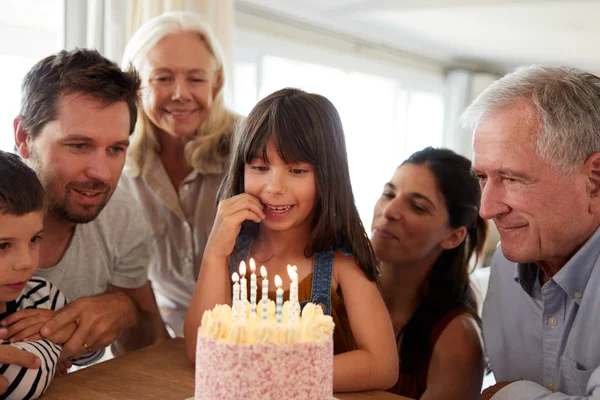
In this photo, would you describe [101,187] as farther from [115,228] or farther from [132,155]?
[132,155]

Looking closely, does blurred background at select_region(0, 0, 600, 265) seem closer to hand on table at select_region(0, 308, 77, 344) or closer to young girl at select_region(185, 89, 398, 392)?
young girl at select_region(185, 89, 398, 392)

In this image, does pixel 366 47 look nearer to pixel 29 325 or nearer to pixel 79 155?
pixel 79 155

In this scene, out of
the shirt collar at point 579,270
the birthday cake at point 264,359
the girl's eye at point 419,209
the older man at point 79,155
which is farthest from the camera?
the girl's eye at point 419,209

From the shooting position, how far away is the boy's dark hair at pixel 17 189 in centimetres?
Result: 132

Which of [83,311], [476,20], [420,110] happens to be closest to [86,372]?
[83,311]

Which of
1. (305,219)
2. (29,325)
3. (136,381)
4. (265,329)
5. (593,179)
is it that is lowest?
(136,381)

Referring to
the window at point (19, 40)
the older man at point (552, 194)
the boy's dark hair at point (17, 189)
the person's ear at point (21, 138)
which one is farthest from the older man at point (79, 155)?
the window at point (19, 40)

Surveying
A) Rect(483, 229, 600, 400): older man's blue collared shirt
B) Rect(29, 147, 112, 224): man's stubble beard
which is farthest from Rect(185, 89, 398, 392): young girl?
Rect(29, 147, 112, 224): man's stubble beard

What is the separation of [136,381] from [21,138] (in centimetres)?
80

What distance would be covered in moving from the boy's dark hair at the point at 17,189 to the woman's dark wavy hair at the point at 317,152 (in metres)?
0.45

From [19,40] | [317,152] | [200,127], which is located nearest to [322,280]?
[317,152]

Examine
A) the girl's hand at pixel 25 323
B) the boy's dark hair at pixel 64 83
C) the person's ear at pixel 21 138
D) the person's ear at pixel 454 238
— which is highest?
the boy's dark hair at pixel 64 83

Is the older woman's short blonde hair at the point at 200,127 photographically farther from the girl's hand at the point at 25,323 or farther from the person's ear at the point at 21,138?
the girl's hand at the point at 25,323

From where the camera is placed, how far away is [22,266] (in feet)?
4.36
